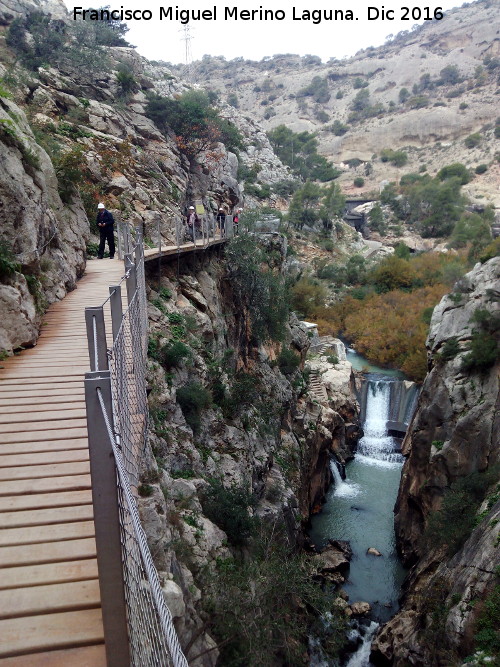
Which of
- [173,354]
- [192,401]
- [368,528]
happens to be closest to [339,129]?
[368,528]

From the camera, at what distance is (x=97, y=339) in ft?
10.2

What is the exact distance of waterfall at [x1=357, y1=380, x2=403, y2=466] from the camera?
23500mm

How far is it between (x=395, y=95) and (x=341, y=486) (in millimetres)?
95204

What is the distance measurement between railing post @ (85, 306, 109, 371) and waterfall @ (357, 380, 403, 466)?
22.2m

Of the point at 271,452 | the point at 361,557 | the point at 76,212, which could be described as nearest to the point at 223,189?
the point at 76,212

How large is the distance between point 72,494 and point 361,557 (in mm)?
15400

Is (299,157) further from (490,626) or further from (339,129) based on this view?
(490,626)

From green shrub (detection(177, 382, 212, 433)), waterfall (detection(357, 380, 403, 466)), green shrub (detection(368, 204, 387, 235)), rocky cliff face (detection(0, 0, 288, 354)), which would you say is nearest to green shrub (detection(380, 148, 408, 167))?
green shrub (detection(368, 204, 387, 235))

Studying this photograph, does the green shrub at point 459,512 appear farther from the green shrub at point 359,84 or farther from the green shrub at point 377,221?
the green shrub at point 359,84

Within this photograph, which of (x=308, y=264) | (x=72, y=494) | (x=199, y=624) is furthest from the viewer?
(x=308, y=264)

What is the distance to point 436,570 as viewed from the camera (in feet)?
39.1

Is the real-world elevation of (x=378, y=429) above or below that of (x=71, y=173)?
below

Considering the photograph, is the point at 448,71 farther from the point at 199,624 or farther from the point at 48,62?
the point at 199,624

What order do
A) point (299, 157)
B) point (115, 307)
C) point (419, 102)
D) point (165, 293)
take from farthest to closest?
point (419, 102) < point (299, 157) < point (165, 293) < point (115, 307)
